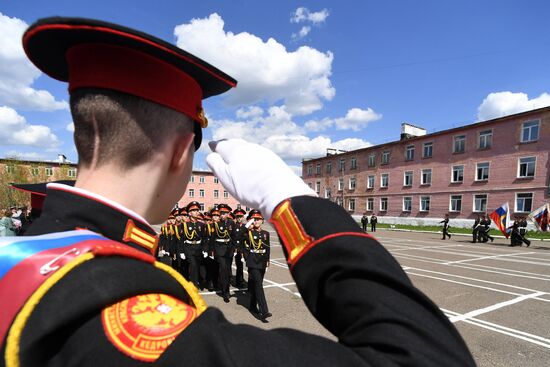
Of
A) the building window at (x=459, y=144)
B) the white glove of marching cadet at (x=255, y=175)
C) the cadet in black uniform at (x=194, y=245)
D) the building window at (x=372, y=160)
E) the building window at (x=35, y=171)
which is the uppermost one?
the building window at (x=459, y=144)

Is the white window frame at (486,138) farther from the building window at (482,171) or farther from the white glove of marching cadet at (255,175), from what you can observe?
the white glove of marching cadet at (255,175)

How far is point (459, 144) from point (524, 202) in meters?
6.69

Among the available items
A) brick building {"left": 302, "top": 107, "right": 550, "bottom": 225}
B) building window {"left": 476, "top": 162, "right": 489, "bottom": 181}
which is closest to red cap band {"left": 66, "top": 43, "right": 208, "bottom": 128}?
brick building {"left": 302, "top": 107, "right": 550, "bottom": 225}

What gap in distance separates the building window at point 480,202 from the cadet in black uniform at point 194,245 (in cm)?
2413

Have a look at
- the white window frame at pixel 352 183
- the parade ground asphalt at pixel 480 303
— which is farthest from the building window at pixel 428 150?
the parade ground asphalt at pixel 480 303

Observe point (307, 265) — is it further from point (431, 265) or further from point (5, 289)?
point (431, 265)

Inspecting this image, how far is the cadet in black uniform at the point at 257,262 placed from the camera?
5.74 m

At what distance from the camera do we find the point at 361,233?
2.67 ft

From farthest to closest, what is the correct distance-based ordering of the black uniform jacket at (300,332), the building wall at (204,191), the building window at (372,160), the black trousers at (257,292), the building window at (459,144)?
1. the building wall at (204,191)
2. the building window at (372,160)
3. the building window at (459,144)
4. the black trousers at (257,292)
5. the black uniform jacket at (300,332)

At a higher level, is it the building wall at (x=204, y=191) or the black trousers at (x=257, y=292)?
the building wall at (x=204, y=191)

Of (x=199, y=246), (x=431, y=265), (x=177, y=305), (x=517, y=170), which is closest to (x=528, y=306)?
(x=431, y=265)

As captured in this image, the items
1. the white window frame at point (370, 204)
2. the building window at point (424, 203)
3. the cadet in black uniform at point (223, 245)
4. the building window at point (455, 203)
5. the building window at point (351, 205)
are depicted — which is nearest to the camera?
the cadet in black uniform at point (223, 245)

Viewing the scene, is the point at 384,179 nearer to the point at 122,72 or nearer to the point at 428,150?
the point at 428,150

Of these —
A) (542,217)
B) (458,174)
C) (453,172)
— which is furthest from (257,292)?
(453,172)
